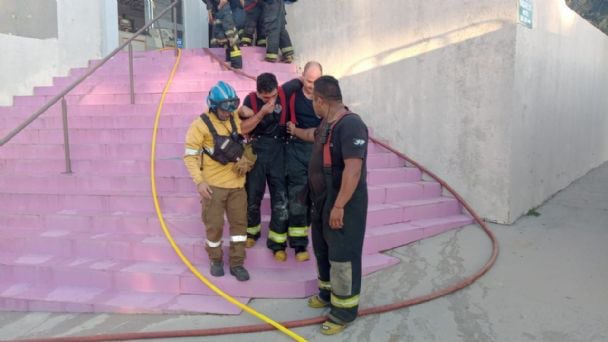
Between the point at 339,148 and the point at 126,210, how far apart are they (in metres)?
2.74

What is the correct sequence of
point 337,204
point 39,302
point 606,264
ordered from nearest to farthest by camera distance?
point 337,204 → point 39,302 → point 606,264

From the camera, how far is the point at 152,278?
12.7 ft

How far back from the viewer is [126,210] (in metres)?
4.79

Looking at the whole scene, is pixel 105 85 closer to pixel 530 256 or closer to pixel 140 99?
pixel 140 99

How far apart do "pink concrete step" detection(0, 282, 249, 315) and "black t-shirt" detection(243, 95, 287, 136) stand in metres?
1.40

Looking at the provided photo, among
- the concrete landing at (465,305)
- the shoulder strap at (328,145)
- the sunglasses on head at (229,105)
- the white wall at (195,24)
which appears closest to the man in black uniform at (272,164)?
the sunglasses on head at (229,105)

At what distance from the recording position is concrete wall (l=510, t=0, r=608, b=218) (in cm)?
575

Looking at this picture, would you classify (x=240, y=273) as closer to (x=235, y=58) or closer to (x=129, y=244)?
(x=129, y=244)

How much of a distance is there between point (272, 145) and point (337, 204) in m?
1.13

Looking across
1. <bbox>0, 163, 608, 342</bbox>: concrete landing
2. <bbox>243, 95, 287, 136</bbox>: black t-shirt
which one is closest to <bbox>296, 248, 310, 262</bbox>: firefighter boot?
<bbox>0, 163, 608, 342</bbox>: concrete landing

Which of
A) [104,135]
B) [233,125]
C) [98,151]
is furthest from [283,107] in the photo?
[104,135]

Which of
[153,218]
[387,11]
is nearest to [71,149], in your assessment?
[153,218]

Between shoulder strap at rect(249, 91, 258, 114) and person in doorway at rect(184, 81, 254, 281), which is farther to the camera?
shoulder strap at rect(249, 91, 258, 114)

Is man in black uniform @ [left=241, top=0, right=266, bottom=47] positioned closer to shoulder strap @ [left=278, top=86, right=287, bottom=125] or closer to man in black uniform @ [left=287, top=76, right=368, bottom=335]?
shoulder strap @ [left=278, top=86, right=287, bottom=125]
